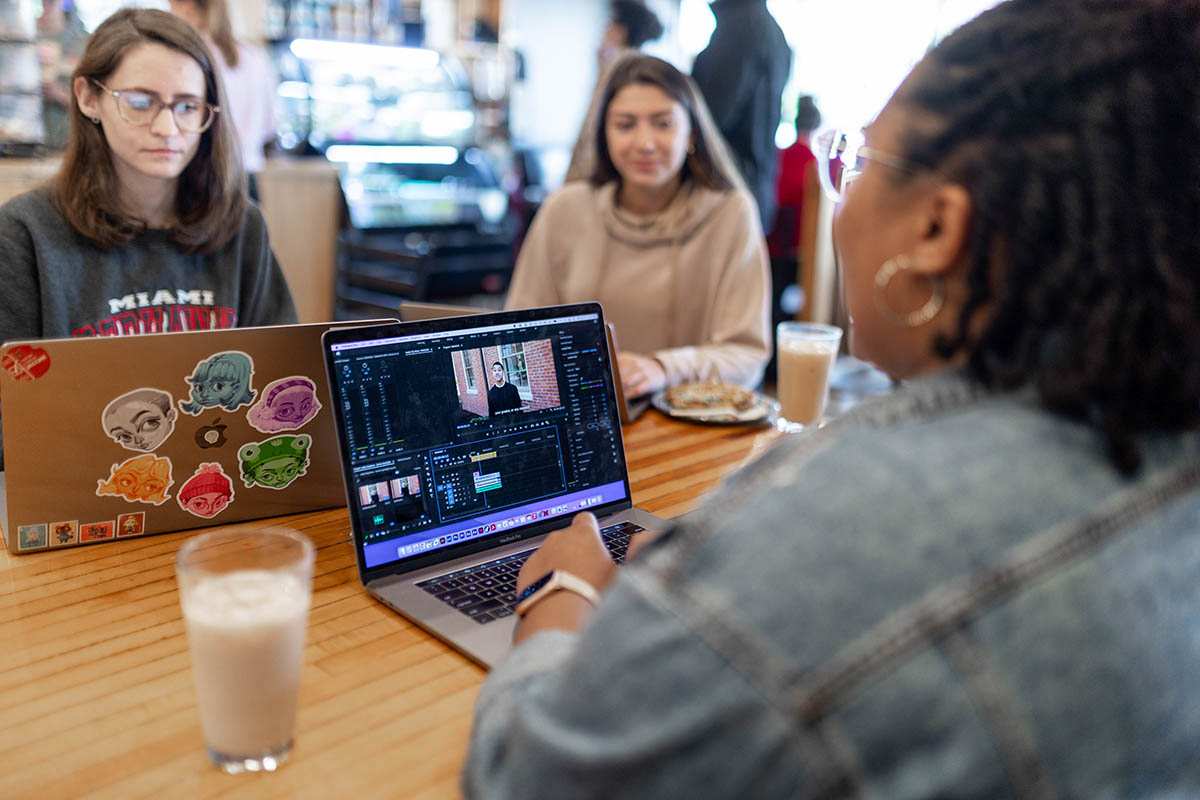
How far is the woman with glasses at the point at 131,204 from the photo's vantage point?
1.51 m

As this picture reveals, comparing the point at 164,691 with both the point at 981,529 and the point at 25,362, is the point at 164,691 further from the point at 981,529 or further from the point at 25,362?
the point at 981,529

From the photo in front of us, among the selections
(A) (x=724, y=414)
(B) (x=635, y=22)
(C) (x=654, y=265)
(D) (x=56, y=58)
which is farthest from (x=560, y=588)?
(B) (x=635, y=22)

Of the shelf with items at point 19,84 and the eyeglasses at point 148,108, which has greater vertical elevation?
the shelf with items at point 19,84

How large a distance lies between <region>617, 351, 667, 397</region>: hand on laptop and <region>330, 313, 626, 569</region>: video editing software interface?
51 cm

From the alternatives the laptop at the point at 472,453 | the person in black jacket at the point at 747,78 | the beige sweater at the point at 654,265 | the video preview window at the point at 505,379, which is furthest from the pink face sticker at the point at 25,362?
the person in black jacket at the point at 747,78

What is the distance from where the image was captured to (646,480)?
135cm

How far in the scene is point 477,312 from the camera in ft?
3.72

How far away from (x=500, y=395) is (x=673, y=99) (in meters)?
1.32

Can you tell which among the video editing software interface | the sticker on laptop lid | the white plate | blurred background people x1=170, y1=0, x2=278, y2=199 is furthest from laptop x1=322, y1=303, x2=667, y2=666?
blurred background people x1=170, y1=0, x2=278, y2=199

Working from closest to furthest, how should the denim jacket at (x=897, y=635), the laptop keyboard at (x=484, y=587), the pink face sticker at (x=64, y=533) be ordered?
the denim jacket at (x=897, y=635) → the laptop keyboard at (x=484, y=587) → the pink face sticker at (x=64, y=533)

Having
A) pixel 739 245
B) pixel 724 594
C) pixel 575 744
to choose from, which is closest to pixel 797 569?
pixel 724 594

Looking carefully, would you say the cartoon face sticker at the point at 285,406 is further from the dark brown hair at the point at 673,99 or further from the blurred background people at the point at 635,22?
the blurred background people at the point at 635,22

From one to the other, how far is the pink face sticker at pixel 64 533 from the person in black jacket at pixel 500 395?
49 centimetres

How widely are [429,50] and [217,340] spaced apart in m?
5.09
